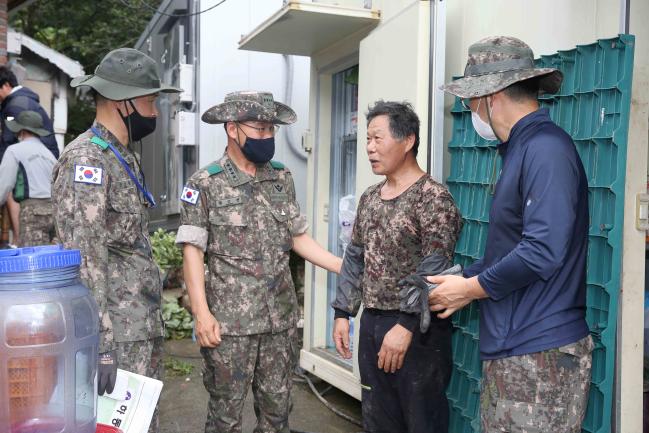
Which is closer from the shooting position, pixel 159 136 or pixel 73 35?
pixel 159 136

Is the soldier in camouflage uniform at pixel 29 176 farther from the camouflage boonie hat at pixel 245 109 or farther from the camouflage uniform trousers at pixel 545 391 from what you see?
the camouflage uniform trousers at pixel 545 391

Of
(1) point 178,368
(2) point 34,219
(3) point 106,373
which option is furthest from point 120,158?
(2) point 34,219

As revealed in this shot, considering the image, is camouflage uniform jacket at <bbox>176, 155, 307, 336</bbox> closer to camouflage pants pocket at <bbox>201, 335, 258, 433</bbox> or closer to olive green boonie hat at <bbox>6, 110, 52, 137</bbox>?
camouflage pants pocket at <bbox>201, 335, 258, 433</bbox>

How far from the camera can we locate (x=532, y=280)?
2.10m

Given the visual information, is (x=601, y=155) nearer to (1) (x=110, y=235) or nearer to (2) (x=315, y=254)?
(2) (x=315, y=254)

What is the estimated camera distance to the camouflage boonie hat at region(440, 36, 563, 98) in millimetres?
2262

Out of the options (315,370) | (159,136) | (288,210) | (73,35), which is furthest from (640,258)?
(73,35)

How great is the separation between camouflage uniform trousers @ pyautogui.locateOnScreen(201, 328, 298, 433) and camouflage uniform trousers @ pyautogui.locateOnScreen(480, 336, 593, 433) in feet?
4.72

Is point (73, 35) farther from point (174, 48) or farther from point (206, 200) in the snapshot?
A: point (206, 200)

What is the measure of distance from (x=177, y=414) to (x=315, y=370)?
1.03 metres

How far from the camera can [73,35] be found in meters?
17.5

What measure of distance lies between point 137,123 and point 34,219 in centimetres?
365

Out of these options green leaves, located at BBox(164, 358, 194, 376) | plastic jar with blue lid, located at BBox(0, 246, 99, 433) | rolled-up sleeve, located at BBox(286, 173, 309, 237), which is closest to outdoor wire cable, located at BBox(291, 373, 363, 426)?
green leaves, located at BBox(164, 358, 194, 376)

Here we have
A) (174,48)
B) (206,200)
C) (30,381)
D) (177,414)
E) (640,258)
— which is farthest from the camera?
(174,48)
